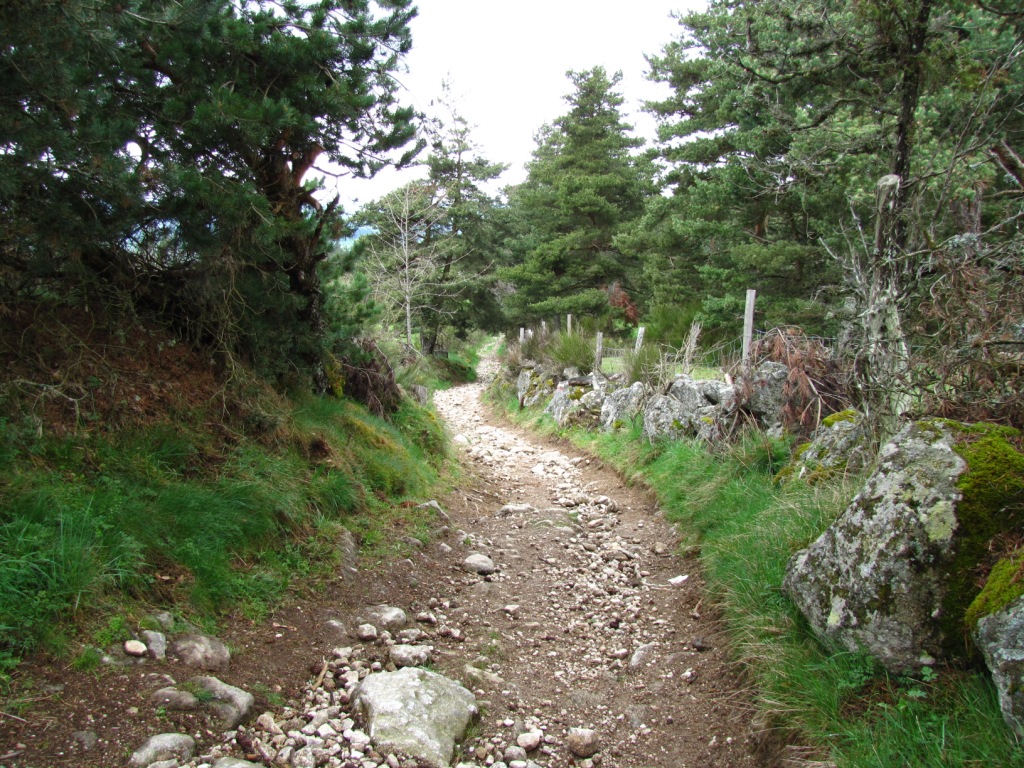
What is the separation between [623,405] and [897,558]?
307 inches

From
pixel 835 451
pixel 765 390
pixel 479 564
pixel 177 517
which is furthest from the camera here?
pixel 765 390

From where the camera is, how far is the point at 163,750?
2369 millimetres

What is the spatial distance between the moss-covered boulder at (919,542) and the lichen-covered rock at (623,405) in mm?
6671

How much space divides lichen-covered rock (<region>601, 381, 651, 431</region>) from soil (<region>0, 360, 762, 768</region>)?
364cm

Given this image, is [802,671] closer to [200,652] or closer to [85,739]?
[200,652]

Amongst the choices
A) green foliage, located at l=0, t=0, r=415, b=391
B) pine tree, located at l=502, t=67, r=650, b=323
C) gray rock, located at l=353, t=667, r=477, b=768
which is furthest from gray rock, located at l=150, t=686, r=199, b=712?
pine tree, located at l=502, t=67, r=650, b=323

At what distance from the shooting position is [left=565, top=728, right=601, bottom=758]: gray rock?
3.05 metres

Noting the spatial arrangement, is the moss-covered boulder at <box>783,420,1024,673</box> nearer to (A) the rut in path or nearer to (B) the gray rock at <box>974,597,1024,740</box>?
(B) the gray rock at <box>974,597,1024,740</box>

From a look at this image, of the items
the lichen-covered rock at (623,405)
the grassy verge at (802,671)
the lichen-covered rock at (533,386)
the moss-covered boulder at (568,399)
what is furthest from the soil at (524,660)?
the lichen-covered rock at (533,386)

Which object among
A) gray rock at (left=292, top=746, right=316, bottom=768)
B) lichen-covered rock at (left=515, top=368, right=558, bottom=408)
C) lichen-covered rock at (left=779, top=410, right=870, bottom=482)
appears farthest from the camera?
lichen-covered rock at (left=515, top=368, right=558, bottom=408)

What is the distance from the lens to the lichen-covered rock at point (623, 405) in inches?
391

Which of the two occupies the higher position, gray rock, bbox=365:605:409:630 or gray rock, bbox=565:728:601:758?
gray rock, bbox=365:605:409:630

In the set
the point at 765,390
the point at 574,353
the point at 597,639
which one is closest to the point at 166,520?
the point at 597,639

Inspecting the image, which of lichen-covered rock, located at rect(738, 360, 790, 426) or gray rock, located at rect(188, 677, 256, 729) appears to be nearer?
gray rock, located at rect(188, 677, 256, 729)
